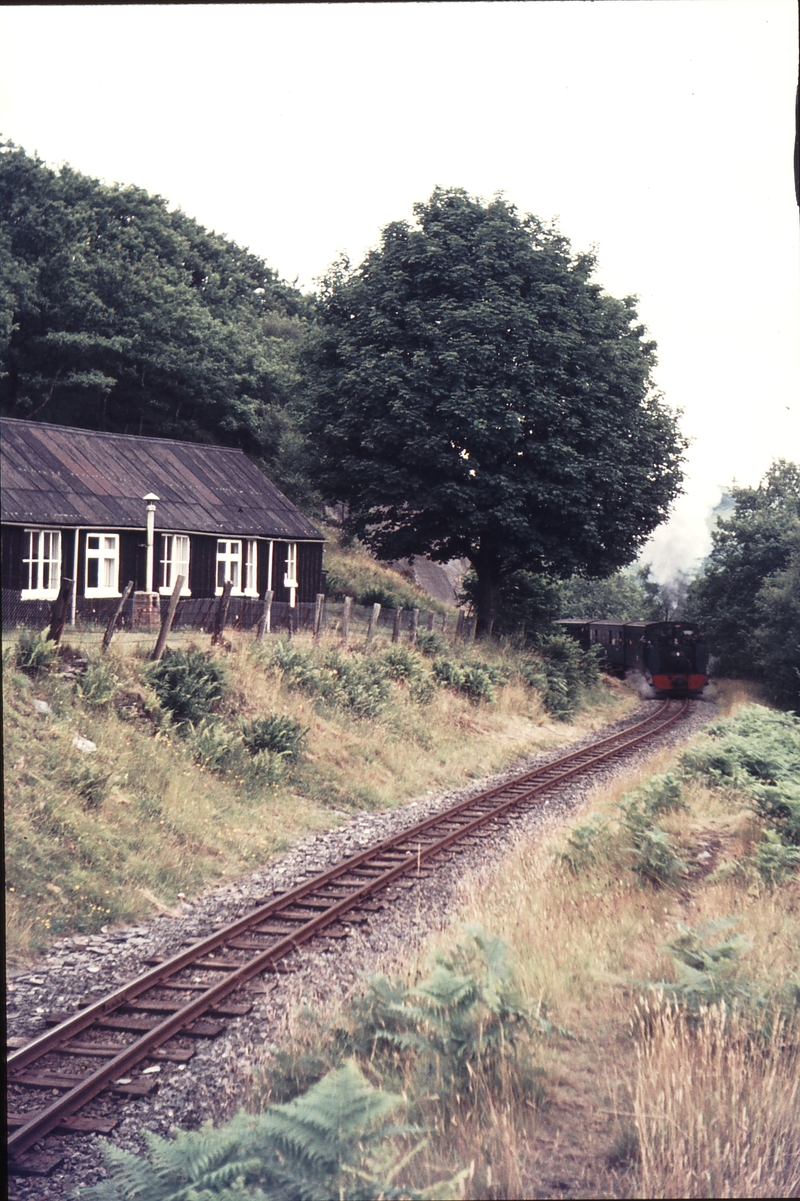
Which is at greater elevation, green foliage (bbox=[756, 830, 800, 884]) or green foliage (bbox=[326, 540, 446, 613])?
green foliage (bbox=[326, 540, 446, 613])

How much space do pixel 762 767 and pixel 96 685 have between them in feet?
29.7

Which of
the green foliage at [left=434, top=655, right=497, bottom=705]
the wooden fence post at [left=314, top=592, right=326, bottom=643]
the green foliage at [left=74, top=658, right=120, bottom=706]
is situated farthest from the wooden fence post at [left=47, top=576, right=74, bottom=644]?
the green foliage at [left=434, top=655, right=497, bottom=705]

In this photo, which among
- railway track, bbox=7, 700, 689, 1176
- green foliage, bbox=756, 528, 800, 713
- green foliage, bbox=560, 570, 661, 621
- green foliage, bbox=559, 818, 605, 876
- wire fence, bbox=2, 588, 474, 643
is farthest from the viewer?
green foliage, bbox=560, 570, 661, 621

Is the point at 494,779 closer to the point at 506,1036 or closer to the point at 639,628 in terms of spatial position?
the point at 506,1036

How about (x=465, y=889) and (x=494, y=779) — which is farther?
(x=494, y=779)

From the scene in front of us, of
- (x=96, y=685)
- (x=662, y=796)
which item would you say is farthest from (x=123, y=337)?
(x=662, y=796)

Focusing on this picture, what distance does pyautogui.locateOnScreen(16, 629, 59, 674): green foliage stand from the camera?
11.5 metres

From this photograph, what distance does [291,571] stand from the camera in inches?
1073

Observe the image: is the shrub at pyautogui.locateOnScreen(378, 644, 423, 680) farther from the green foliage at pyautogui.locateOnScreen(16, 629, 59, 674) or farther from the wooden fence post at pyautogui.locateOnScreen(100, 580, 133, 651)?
the green foliage at pyautogui.locateOnScreen(16, 629, 59, 674)

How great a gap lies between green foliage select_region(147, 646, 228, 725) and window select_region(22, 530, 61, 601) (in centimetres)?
640

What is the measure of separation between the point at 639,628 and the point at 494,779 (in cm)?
2004

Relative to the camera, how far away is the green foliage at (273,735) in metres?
13.4

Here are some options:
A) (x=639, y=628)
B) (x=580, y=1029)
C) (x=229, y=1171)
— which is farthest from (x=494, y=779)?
(x=639, y=628)

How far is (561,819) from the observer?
12594mm
